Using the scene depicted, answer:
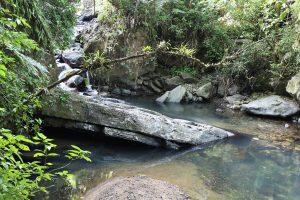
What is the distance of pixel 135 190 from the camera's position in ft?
15.9

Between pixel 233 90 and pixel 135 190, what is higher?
pixel 233 90

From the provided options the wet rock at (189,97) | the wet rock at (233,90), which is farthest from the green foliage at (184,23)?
the wet rock at (189,97)

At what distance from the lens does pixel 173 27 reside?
13391 mm

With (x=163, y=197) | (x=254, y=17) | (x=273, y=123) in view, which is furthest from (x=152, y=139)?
(x=254, y=17)

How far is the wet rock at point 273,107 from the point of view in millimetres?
10117

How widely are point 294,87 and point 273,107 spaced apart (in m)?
0.95

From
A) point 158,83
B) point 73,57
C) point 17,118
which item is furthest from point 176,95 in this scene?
point 17,118

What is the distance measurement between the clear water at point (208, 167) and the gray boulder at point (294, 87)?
306cm

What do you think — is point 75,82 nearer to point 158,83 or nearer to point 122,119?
point 158,83

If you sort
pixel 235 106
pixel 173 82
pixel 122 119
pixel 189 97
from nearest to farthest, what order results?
pixel 122 119, pixel 235 106, pixel 189 97, pixel 173 82

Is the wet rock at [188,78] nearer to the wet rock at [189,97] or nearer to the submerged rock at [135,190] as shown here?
the wet rock at [189,97]

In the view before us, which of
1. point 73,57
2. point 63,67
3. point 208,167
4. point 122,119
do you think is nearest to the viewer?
point 208,167

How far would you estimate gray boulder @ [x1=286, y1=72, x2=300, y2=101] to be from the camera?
398 inches

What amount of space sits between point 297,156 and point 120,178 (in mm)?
4259
